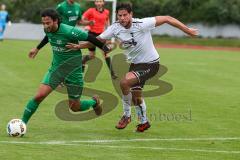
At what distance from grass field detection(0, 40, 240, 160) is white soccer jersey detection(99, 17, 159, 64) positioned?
1227 mm

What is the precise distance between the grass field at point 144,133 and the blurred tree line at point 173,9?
44877 mm

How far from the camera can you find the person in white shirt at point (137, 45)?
33.6 ft

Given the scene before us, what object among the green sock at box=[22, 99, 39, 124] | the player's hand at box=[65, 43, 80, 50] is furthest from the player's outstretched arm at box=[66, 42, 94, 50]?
the green sock at box=[22, 99, 39, 124]

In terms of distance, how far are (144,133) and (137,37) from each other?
1.52 metres

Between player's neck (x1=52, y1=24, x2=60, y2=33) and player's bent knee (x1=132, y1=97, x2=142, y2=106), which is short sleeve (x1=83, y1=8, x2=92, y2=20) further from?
player's neck (x1=52, y1=24, x2=60, y2=33)

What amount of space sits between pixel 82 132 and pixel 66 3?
798 centimetres

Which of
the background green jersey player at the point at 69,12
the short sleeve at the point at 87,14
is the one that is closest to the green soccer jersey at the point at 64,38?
the background green jersey player at the point at 69,12

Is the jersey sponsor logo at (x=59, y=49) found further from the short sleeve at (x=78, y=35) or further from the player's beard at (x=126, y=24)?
the player's beard at (x=126, y=24)

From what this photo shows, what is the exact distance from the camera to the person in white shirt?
33.6 feet

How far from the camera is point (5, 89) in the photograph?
Result: 53.5 ft

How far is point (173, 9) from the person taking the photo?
65.4m

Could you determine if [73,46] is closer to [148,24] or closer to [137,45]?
[137,45]

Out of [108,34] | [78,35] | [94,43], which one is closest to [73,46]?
[78,35]

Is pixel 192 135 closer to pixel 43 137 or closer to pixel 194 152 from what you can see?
pixel 194 152
